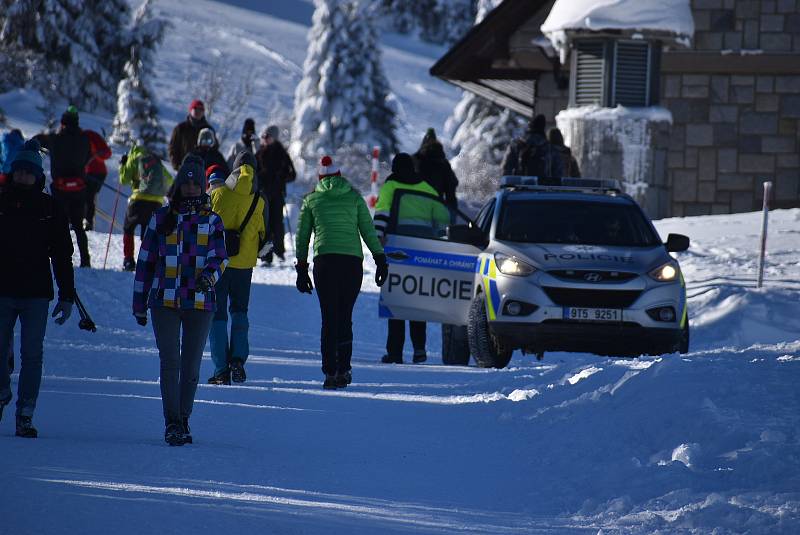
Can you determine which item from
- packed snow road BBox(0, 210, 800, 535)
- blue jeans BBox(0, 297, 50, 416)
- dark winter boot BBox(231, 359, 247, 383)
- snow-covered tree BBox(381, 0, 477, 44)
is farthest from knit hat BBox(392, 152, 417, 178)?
snow-covered tree BBox(381, 0, 477, 44)

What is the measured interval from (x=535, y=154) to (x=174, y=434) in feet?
35.6

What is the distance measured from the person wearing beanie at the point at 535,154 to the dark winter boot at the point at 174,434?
10607mm

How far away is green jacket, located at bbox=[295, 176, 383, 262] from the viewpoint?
466 inches

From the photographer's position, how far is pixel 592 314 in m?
12.5

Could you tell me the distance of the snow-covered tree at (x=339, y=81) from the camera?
72.4 meters

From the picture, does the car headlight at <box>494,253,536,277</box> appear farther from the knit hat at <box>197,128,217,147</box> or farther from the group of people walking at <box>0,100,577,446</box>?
the knit hat at <box>197,128,217,147</box>

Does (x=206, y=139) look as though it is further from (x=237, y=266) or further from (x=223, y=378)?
(x=223, y=378)

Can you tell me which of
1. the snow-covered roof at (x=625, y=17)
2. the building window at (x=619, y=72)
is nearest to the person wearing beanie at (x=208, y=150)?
the snow-covered roof at (x=625, y=17)

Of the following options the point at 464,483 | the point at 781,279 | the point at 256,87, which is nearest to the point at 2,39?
the point at 781,279

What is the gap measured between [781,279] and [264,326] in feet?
19.4

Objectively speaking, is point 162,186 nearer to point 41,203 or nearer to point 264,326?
point 264,326

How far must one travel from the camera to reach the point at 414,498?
23.8 ft

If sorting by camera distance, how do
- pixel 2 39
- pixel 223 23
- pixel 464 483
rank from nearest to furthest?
1. pixel 464 483
2. pixel 2 39
3. pixel 223 23

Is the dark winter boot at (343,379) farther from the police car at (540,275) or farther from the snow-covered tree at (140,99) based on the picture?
the snow-covered tree at (140,99)
